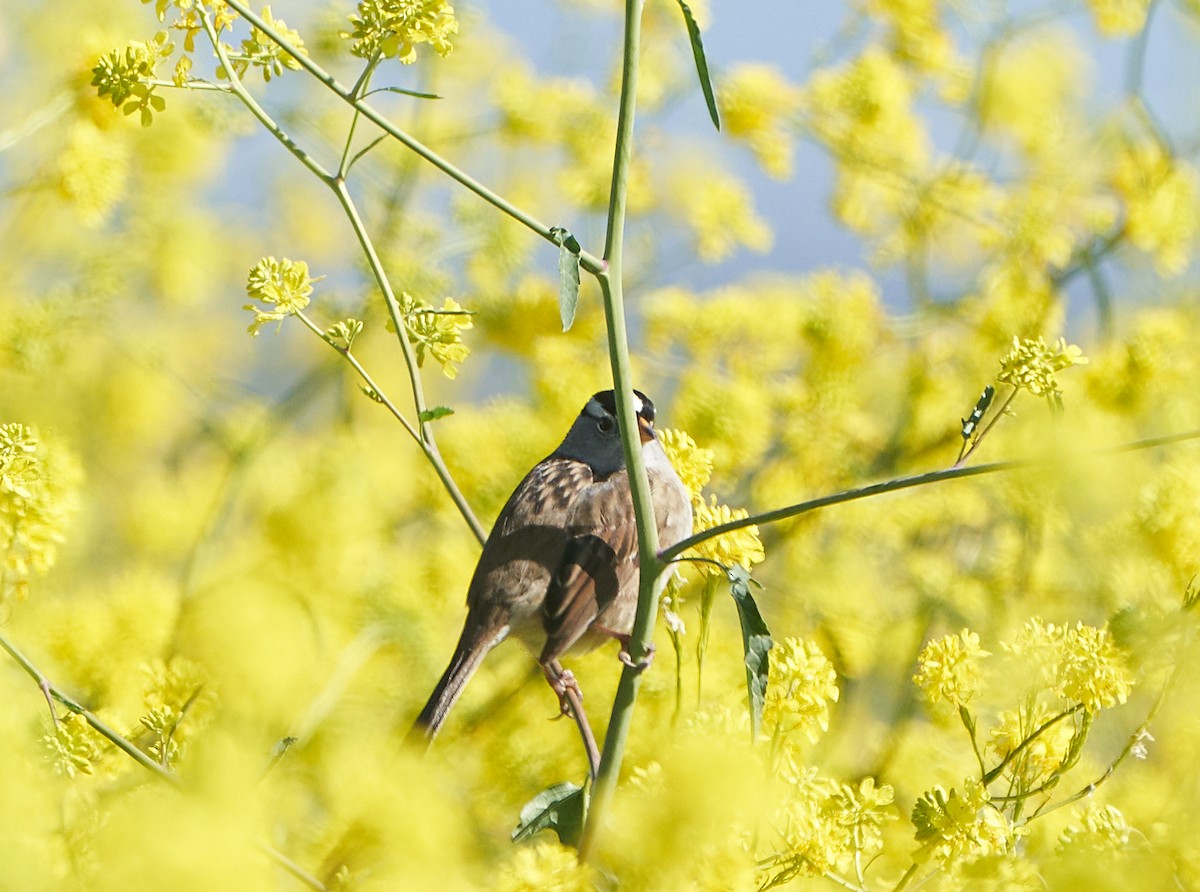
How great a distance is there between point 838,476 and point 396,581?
697mm

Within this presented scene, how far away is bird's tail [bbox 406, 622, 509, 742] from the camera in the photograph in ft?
3.88

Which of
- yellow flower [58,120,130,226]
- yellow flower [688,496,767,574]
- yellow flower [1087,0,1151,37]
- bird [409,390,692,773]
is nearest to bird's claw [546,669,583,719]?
bird [409,390,692,773]

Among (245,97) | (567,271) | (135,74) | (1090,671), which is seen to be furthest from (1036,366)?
(135,74)

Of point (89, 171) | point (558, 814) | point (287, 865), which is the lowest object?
point (287, 865)

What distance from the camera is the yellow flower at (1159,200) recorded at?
6.48ft

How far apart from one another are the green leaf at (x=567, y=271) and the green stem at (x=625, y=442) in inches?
0.9

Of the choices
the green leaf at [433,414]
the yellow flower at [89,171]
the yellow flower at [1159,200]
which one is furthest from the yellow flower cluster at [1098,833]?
the yellow flower at [89,171]

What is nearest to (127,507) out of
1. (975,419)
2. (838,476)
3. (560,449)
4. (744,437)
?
(560,449)

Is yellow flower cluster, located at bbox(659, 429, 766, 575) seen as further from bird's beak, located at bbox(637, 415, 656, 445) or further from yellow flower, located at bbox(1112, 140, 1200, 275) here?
yellow flower, located at bbox(1112, 140, 1200, 275)

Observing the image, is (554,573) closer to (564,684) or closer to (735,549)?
(564,684)

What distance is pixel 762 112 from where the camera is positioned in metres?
2.31

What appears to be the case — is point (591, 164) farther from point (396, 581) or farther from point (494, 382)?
point (396, 581)

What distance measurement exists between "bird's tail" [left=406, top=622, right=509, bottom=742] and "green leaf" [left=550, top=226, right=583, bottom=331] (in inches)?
19.4

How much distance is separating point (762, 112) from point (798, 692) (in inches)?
64.3
